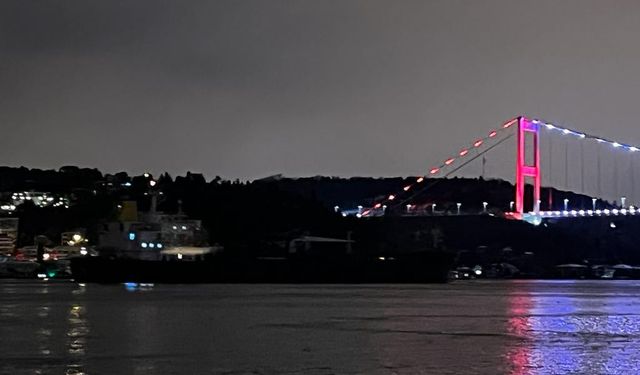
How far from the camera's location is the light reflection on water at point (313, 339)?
13.8 metres

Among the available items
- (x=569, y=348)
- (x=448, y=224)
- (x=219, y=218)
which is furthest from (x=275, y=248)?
(x=569, y=348)

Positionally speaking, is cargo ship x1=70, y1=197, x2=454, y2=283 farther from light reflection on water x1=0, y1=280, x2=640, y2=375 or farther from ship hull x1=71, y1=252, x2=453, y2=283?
light reflection on water x1=0, y1=280, x2=640, y2=375

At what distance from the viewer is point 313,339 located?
18.0m

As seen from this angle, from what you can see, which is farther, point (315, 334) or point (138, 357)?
point (315, 334)

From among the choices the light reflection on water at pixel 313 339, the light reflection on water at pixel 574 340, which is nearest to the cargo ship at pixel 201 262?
the light reflection on water at pixel 313 339

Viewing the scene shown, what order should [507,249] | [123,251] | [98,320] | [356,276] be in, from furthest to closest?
[507,249] → [356,276] → [123,251] → [98,320]

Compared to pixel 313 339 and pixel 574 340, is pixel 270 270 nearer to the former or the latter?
pixel 313 339

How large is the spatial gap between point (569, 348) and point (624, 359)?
1.68 meters

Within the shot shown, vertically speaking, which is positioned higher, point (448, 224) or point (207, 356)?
point (448, 224)

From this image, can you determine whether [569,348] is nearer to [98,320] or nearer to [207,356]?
[207,356]

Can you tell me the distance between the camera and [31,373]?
1280 cm

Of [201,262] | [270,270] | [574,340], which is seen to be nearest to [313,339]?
[574,340]

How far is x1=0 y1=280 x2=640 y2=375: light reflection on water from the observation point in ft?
45.4

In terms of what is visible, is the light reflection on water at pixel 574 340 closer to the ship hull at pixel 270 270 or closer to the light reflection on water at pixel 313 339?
the light reflection on water at pixel 313 339
